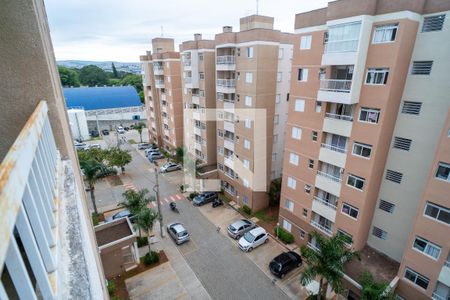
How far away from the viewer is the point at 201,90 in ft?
93.7

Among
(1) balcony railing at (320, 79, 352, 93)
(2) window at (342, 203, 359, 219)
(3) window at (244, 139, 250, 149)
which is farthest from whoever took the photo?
(3) window at (244, 139, 250, 149)

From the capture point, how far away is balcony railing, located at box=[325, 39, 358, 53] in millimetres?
13124

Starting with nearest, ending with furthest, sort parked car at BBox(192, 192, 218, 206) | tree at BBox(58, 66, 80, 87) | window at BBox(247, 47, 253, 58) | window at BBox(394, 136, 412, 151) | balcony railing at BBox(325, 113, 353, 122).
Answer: window at BBox(394, 136, 412, 151) → balcony railing at BBox(325, 113, 353, 122) → window at BBox(247, 47, 253, 58) → parked car at BBox(192, 192, 218, 206) → tree at BBox(58, 66, 80, 87)

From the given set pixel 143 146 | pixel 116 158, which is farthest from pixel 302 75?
pixel 143 146

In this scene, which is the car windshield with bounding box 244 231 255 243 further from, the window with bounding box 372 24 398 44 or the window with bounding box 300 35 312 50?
the window with bounding box 372 24 398 44

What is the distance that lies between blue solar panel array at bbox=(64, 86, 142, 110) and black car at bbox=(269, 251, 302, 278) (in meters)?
57.2

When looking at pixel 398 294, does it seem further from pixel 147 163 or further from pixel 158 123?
pixel 158 123

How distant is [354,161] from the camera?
14969mm

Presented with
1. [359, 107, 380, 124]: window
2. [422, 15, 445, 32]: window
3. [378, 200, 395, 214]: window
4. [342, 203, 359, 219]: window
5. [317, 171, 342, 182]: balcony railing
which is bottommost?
[342, 203, 359, 219]: window

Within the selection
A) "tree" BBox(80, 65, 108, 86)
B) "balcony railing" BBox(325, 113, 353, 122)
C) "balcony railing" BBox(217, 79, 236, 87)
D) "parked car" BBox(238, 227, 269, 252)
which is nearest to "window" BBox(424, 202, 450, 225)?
"balcony railing" BBox(325, 113, 353, 122)

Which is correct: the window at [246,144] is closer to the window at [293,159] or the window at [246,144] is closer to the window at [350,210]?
the window at [293,159]

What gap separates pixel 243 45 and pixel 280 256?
57.9ft

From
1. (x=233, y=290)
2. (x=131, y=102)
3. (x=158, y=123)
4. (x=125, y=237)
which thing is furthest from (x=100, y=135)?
(x=233, y=290)

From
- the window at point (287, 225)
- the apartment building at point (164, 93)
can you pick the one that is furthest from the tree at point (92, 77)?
the window at point (287, 225)
